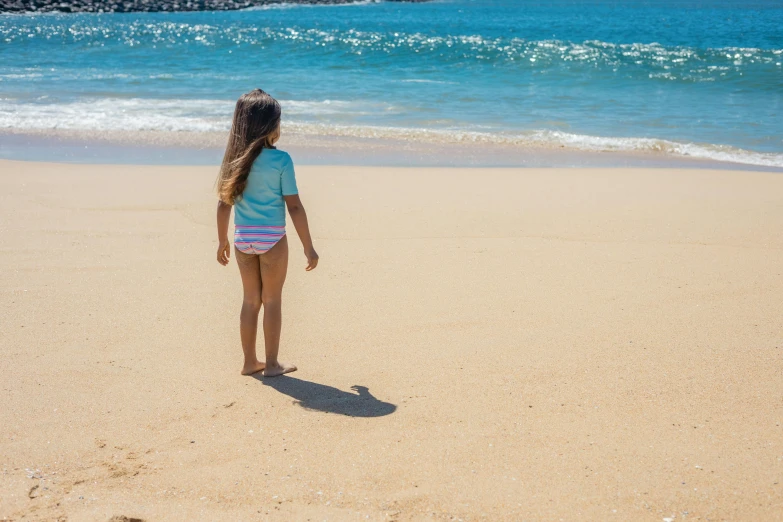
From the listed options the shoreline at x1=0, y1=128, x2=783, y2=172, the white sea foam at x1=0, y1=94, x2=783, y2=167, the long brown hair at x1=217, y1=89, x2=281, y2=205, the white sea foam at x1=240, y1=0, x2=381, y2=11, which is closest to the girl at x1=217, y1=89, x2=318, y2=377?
the long brown hair at x1=217, y1=89, x2=281, y2=205

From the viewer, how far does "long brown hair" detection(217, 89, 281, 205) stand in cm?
331

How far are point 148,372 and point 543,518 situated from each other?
2020 mm

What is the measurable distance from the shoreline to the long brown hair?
216 inches

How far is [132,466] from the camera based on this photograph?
2.88 meters

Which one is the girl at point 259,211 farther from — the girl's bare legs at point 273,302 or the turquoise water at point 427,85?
the turquoise water at point 427,85

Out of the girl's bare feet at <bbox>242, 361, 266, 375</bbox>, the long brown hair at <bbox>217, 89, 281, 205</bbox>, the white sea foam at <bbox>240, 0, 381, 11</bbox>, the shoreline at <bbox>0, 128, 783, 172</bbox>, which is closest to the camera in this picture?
the long brown hair at <bbox>217, 89, 281, 205</bbox>

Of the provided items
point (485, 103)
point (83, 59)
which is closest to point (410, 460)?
point (485, 103)

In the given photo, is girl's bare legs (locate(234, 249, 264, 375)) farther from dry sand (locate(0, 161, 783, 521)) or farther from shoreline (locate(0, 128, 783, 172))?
shoreline (locate(0, 128, 783, 172))

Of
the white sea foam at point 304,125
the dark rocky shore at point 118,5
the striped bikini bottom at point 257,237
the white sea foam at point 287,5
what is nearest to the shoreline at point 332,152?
the white sea foam at point 304,125

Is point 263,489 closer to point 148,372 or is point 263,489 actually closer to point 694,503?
point 148,372

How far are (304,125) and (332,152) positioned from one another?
2.27 meters

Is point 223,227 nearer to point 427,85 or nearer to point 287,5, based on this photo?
point 427,85

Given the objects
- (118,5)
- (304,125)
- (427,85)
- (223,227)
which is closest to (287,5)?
(118,5)

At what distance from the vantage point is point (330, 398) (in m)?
3.46
